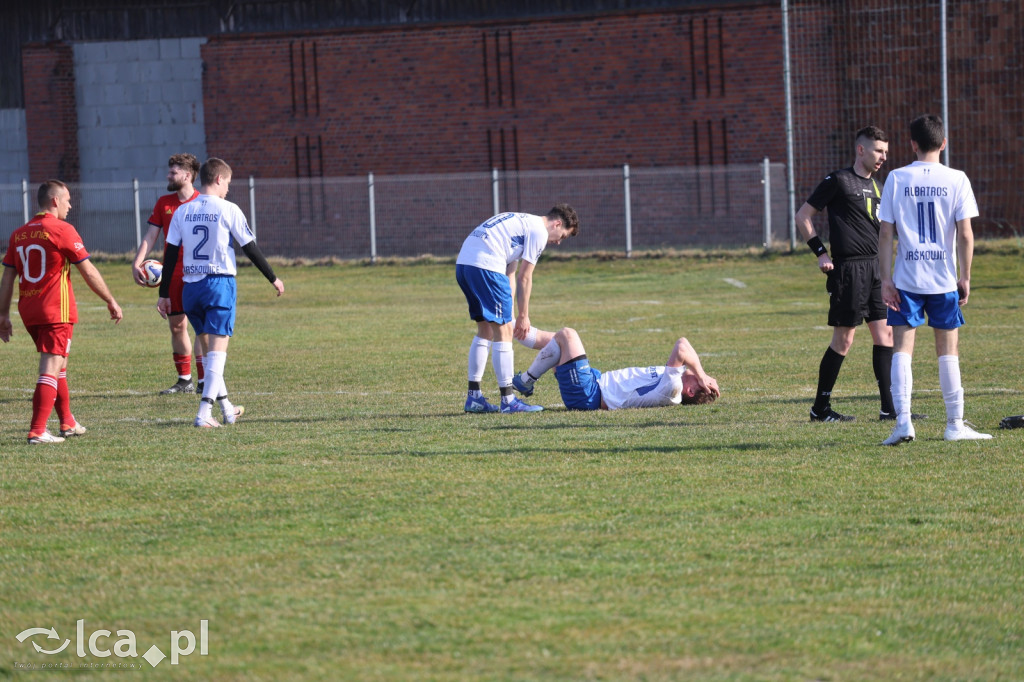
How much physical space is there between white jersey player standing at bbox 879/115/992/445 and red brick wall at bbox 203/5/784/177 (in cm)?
2384

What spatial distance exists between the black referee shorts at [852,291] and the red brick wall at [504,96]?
22.6m

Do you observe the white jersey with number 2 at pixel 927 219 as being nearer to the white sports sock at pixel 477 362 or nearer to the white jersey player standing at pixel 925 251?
the white jersey player standing at pixel 925 251

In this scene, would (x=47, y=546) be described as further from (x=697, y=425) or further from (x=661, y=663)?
(x=697, y=425)

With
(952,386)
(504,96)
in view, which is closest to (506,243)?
(952,386)

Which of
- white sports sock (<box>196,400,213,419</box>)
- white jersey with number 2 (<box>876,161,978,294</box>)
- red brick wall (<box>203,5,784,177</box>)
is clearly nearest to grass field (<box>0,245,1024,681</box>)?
white sports sock (<box>196,400,213,419</box>)

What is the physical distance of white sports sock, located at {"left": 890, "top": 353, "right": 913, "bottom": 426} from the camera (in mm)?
7652

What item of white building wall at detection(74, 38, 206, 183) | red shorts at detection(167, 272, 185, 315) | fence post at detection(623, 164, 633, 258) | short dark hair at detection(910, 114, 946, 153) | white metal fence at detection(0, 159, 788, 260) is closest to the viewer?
short dark hair at detection(910, 114, 946, 153)

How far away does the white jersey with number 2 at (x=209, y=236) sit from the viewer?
9.24 meters

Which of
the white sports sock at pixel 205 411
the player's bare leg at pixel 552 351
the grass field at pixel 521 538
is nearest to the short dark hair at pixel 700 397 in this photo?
the grass field at pixel 521 538

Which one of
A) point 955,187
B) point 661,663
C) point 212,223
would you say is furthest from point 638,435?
point 661,663

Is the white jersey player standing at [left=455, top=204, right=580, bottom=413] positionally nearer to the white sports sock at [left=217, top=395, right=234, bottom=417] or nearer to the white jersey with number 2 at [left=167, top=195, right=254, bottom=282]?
the white jersey with number 2 at [left=167, top=195, right=254, bottom=282]

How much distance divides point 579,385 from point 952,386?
296 cm

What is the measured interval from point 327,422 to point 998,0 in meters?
24.2

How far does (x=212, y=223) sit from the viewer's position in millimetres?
9242
